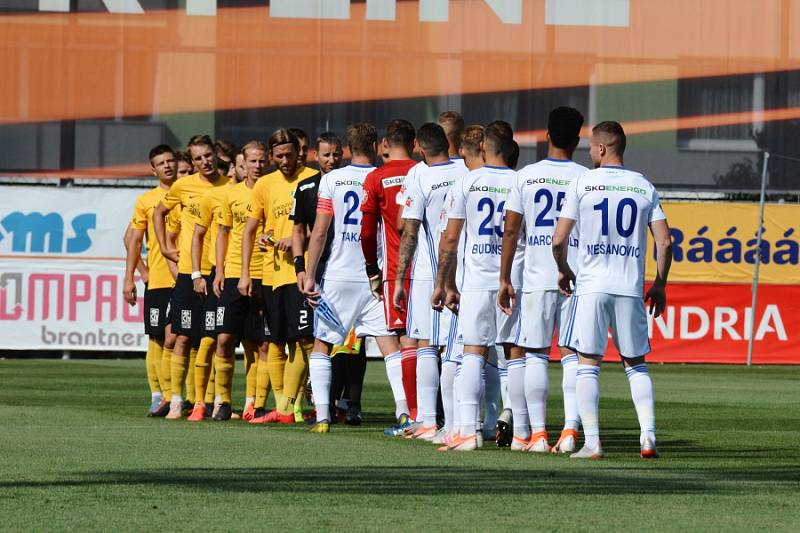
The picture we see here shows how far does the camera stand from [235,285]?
13.2 meters

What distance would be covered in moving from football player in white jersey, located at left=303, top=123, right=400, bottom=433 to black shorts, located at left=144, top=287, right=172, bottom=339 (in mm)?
2535

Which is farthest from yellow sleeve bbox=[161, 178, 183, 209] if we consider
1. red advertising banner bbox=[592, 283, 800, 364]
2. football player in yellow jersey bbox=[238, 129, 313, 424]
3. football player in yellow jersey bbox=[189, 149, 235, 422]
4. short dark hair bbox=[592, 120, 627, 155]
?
red advertising banner bbox=[592, 283, 800, 364]

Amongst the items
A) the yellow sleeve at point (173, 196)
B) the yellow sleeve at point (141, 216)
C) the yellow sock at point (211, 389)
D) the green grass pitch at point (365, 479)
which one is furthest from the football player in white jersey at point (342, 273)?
the yellow sleeve at point (141, 216)

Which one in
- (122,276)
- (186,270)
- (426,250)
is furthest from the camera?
(122,276)

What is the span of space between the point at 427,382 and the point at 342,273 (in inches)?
46.5

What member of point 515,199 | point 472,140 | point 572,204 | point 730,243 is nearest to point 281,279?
point 472,140

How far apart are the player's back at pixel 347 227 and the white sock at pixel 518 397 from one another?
1.77 m

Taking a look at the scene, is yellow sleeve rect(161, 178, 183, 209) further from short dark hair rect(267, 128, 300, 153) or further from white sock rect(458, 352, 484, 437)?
white sock rect(458, 352, 484, 437)

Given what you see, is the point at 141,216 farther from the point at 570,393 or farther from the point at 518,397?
the point at 570,393

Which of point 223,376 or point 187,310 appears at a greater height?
point 187,310

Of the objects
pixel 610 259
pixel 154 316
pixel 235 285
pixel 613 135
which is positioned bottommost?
pixel 154 316

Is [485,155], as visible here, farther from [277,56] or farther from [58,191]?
[277,56]

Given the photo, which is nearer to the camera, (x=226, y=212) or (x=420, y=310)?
(x=420, y=310)

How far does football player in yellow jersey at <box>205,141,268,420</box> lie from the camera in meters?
13.0
